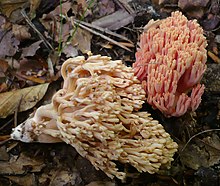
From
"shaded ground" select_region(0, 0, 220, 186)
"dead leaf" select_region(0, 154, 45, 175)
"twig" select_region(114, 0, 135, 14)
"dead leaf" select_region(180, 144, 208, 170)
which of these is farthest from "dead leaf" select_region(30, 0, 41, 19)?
"dead leaf" select_region(180, 144, 208, 170)

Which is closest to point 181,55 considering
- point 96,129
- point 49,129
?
point 96,129

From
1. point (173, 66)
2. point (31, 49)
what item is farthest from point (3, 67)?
point (173, 66)

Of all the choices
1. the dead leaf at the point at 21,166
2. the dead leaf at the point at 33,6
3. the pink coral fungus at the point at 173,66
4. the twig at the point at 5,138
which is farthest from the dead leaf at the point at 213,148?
the dead leaf at the point at 33,6

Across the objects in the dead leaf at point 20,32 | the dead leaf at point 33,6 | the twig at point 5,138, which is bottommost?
the twig at point 5,138

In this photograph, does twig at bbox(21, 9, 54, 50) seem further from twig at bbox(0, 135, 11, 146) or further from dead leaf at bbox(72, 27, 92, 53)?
twig at bbox(0, 135, 11, 146)

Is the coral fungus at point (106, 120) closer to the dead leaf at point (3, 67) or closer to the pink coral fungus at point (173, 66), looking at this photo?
the pink coral fungus at point (173, 66)
